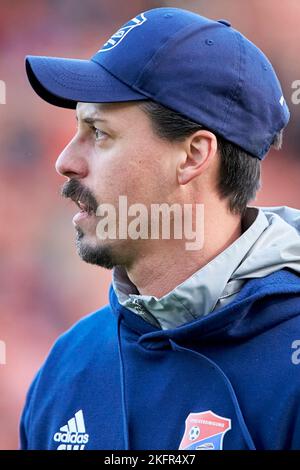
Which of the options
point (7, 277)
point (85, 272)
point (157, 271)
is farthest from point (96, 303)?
point (157, 271)

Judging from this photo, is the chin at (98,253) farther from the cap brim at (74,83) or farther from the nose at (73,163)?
the cap brim at (74,83)

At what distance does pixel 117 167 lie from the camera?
1451mm

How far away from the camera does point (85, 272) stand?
3857 millimetres

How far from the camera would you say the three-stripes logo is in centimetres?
146

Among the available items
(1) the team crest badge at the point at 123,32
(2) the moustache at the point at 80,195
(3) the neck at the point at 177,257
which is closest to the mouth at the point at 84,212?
(2) the moustache at the point at 80,195

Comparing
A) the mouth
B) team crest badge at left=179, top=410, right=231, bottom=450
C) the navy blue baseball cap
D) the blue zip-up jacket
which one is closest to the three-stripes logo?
the blue zip-up jacket

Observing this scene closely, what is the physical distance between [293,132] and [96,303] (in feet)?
3.77

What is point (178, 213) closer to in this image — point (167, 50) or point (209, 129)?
point (209, 129)

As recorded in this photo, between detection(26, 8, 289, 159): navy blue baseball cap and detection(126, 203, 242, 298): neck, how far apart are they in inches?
5.6

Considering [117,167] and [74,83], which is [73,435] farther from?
[74,83]

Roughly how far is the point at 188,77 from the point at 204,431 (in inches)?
22.8

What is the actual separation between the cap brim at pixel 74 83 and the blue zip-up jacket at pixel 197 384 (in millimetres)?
371

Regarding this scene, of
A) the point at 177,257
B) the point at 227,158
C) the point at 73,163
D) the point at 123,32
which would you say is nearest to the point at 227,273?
the point at 177,257

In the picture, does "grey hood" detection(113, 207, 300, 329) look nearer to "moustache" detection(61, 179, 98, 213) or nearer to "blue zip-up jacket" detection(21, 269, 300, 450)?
"blue zip-up jacket" detection(21, 269, 300, 450)
